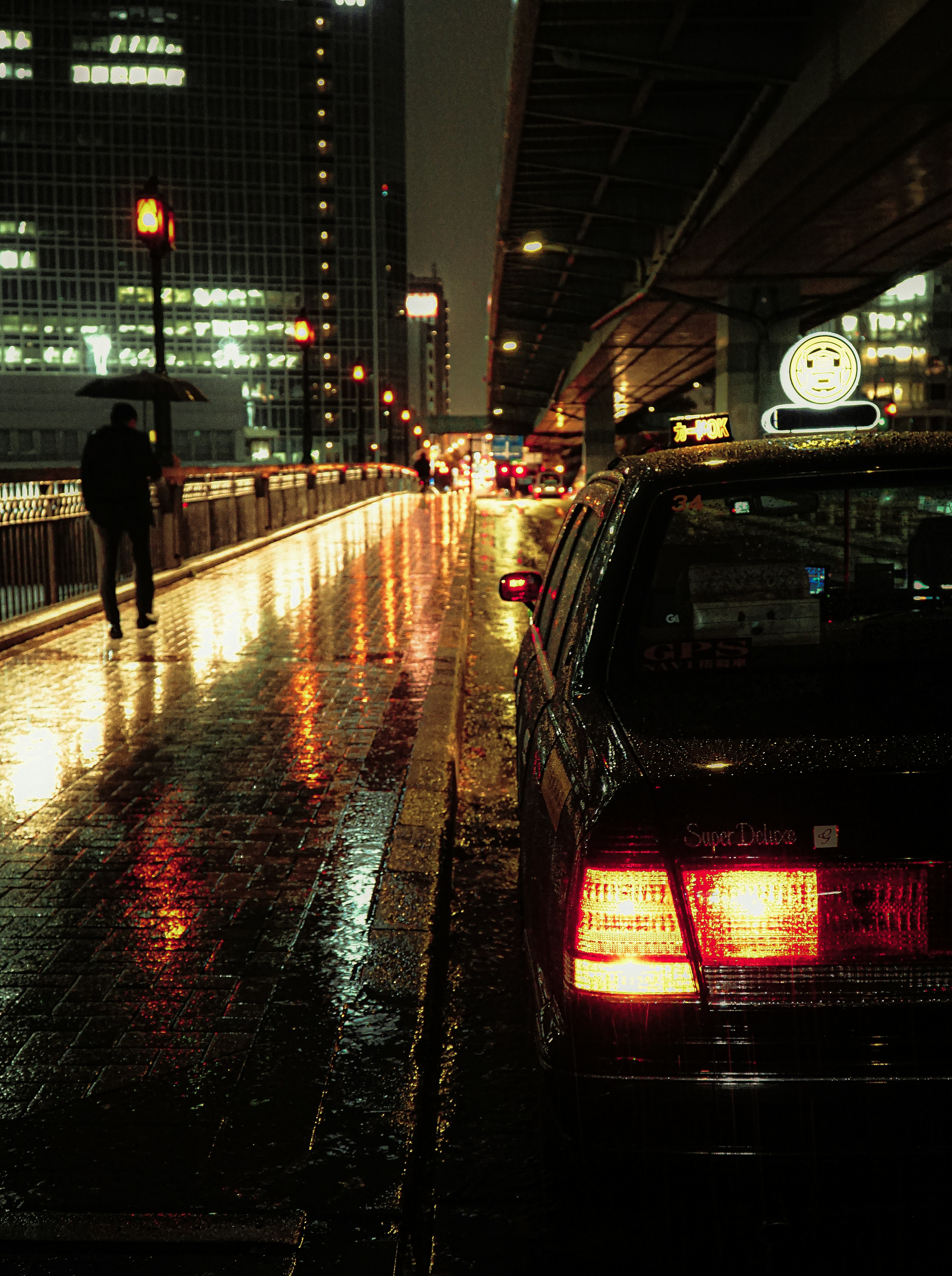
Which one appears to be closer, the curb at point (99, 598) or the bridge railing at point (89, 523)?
the curb at point (99, 598)

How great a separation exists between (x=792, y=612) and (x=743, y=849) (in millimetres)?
1180

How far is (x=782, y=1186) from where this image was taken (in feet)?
8.50

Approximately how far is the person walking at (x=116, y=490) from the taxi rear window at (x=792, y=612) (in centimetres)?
→ 797

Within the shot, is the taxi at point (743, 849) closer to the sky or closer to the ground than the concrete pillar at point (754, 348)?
closer to the ground

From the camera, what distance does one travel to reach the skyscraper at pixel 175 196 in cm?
12038

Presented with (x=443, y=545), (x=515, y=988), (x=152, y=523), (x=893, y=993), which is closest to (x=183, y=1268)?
(x=893, y=993)

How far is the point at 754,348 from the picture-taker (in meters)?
32.1

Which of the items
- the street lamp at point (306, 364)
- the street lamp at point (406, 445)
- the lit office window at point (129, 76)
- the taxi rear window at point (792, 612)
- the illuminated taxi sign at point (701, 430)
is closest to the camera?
the taxi rear window at point (792, 612)

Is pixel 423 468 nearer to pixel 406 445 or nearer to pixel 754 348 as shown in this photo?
pixel 754 348

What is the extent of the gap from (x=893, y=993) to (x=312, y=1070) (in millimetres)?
1816

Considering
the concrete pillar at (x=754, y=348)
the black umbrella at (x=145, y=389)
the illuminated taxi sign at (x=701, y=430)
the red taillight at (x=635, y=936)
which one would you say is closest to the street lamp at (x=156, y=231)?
the black umbrella at (x=145, y=389)

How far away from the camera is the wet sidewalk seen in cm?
324

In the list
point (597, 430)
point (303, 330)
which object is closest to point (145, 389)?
point (303, 330)

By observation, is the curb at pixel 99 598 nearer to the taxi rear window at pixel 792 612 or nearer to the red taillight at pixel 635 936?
the taxi rear window at pixel 792 612
